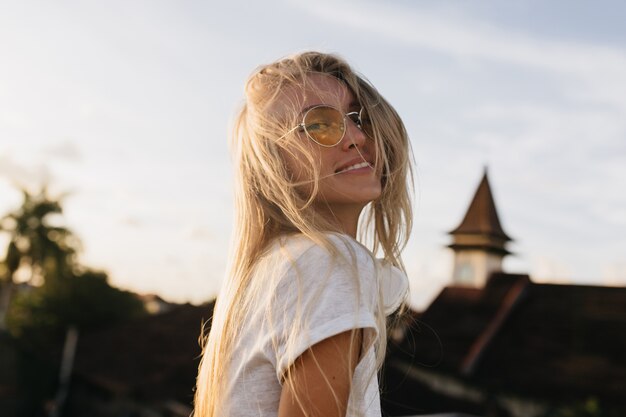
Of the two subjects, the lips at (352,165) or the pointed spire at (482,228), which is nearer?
the lips at (352,165)

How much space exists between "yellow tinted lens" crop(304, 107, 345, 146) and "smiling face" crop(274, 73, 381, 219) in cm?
1

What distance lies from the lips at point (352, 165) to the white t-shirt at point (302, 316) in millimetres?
174

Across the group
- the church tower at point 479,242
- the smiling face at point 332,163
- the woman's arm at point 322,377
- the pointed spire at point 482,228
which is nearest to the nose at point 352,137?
the smiling face at point 332,163

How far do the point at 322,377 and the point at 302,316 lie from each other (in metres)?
0.09

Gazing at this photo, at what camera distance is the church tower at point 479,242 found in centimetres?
2557

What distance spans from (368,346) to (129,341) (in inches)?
1055

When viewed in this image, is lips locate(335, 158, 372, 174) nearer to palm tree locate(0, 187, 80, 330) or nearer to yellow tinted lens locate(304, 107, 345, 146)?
yellow tinted lens locate(304, 107, 345, 146)

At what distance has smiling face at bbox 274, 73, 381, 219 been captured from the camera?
4.10 feet

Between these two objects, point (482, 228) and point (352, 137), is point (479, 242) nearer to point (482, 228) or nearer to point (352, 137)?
point (482, 228)

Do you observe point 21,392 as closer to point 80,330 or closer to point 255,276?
point 80,330

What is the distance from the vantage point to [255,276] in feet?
3.92

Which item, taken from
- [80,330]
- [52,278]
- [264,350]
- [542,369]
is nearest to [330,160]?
[264,350]

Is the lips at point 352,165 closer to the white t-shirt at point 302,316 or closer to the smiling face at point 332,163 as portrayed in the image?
the smiling face at point 332,163

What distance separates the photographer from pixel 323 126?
125cm
